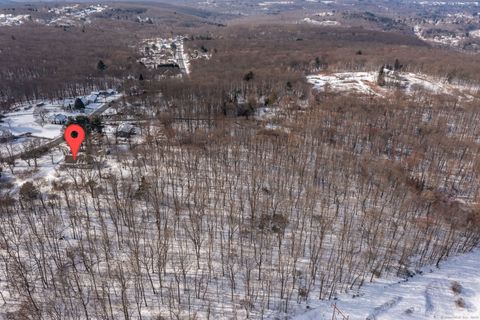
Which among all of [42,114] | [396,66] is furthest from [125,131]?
[396,66]

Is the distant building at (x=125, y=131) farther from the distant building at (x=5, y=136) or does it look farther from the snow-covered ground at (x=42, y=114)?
the distant building at (x=5, y=136)

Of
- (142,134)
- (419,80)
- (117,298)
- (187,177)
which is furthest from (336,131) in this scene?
(419,80)

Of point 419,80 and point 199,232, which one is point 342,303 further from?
point 419,80

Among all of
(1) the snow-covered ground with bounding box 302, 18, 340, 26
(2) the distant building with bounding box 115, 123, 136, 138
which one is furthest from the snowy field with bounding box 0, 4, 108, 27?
(2) the distant building with bounding box 115, 123, 136, 138

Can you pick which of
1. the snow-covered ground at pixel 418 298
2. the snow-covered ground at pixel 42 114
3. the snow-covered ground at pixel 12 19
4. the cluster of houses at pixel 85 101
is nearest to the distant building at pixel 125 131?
the snow-covered ground at pixel 42 114

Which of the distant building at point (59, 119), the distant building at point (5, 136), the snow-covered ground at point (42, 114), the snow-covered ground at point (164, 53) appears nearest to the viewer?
the distant building at point (5, 136)

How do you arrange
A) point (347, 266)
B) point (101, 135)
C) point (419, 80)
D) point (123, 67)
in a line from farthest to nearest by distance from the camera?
point (123, 67), point (419, 80), point (101, 135), point (347, 266)
